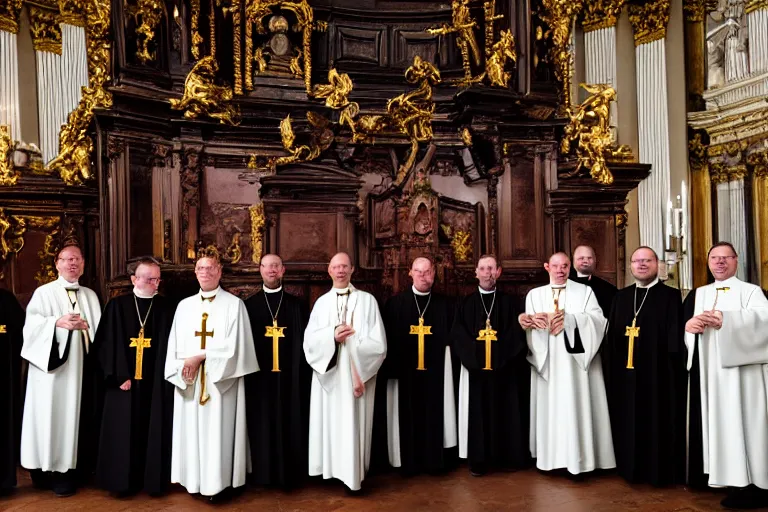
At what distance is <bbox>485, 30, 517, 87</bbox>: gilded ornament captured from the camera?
10000 millimetres

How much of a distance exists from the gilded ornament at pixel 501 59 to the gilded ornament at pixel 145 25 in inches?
174

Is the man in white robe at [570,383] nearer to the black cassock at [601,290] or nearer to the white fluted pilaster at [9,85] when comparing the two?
the black cassock at [601,290]

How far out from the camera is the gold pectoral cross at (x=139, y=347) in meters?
6.70

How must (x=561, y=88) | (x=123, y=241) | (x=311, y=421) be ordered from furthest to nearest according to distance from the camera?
(x=561, y=88)
(x=123, y=241)
(x=311, y=421)

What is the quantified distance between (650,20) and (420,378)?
944 centimetres

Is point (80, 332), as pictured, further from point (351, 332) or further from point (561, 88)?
point (561, 88)

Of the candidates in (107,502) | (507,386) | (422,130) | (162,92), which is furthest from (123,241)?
(507,386)

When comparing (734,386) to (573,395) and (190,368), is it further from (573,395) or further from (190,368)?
(190,368)

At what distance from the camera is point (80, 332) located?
6891 mm

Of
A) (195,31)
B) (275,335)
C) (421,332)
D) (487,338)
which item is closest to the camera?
(275,335)

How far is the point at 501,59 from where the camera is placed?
33.1ft

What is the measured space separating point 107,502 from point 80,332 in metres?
1.58

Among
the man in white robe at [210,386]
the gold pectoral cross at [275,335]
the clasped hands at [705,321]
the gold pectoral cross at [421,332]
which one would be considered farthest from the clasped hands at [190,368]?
the clasped hands at [705,321]

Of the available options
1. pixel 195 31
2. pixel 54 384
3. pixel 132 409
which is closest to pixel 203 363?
pixel 132 409
